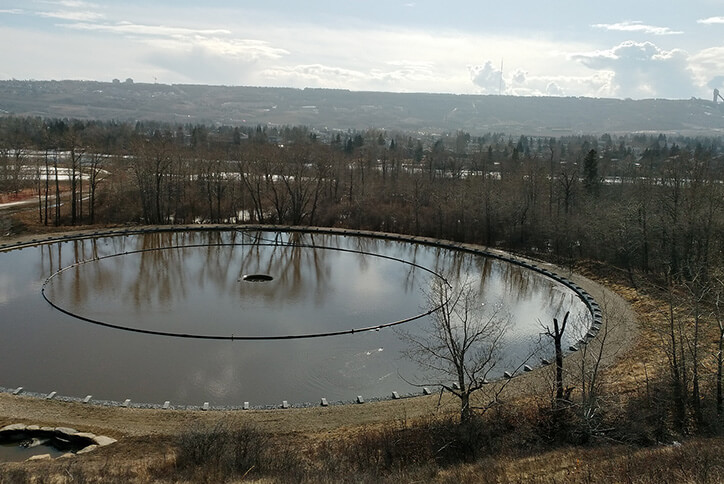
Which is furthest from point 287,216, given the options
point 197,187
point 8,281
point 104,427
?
point 104,427

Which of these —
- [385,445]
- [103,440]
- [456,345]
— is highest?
[456,345]

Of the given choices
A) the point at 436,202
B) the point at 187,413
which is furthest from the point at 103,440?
the point at 436,202

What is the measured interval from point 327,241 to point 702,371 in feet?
82.9

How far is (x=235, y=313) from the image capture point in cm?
2395

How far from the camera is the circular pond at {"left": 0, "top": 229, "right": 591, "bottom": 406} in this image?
1789 centimetres

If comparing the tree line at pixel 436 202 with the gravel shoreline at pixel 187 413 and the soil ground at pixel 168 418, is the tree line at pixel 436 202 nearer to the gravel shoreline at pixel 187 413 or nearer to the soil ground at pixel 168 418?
the gravel shoreline at pixel 187 413

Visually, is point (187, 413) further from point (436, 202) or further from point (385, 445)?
point (436, 202)

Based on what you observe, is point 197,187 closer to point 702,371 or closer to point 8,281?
point 8,281

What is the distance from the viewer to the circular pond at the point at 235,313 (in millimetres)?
17891

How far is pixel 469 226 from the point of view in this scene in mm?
42625

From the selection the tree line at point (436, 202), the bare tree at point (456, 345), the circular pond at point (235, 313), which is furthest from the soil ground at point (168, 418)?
the tree line at point (436, 202)

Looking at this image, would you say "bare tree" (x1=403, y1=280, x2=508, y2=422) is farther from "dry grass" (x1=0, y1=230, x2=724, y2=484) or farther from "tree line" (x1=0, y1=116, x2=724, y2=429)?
"tree line" (x1=0, y1=116, x2=724, y2=429)

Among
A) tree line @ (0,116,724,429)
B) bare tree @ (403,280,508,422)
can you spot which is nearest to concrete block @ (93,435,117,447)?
bare tree @ (403,280,508,422)

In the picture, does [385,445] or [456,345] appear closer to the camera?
[385,445]
